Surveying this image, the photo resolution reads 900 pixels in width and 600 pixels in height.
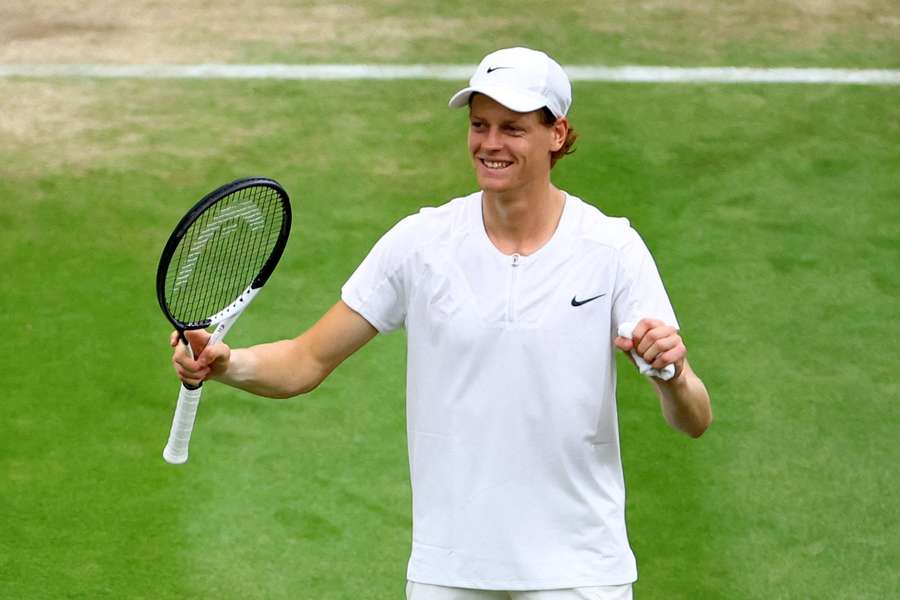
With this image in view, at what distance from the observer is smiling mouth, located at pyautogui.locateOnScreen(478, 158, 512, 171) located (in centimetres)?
480

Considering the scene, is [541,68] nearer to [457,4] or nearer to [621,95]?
[621,95]

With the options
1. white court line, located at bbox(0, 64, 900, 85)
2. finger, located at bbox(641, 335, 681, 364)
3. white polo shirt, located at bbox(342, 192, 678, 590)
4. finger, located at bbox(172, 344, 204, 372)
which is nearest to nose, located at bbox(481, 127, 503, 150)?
white polo shirt, located at bbox(342, 192, 678, 590)

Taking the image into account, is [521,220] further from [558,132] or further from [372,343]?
[372,343]

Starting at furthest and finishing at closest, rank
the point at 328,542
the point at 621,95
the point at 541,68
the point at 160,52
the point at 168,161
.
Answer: the point at 160,52
the point at 621,95
the point at 168,161
the point at 328,542
the point at 541,68

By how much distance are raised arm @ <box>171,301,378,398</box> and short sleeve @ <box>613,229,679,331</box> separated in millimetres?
766


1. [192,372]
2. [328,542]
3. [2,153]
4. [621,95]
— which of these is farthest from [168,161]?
[192,372]

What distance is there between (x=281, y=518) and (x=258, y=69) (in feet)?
14.6

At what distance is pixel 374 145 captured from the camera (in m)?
9.97

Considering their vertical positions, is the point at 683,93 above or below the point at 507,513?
below

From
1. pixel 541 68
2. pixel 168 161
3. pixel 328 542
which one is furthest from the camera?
pixel 168 161

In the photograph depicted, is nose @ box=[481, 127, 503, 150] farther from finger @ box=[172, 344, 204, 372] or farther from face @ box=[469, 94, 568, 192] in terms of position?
finger @ box=[172, 344, 204, 372]

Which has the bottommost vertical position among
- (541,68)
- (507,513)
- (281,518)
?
(281,518)

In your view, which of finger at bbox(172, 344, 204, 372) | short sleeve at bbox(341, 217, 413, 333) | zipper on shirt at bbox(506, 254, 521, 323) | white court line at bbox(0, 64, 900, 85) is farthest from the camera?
white court line at bbox(0, 64, 900, 85)

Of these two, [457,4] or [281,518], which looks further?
[457,4]
